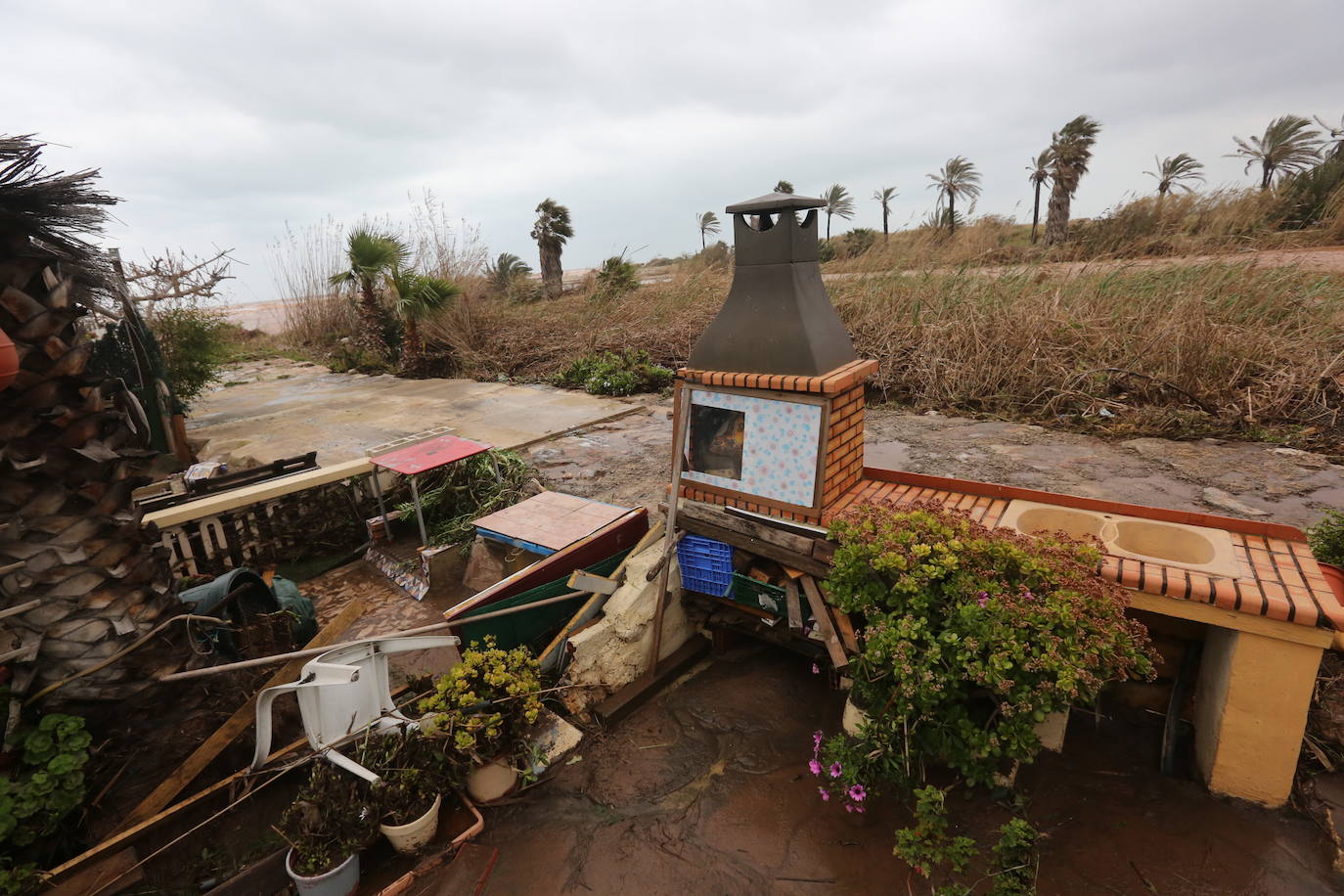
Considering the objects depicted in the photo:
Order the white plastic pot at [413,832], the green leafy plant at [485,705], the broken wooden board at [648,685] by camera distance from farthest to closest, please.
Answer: the broken wooden board at [648,685] < the green leafy plant at [485,705] < the white plastic pot at [413,832]

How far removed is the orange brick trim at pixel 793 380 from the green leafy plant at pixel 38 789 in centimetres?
329

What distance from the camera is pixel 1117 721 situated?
9.89 feet

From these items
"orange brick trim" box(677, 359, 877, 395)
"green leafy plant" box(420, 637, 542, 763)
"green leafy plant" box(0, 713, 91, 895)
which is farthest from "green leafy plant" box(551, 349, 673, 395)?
"green leafy plant" box(0, 713, 91, 895)

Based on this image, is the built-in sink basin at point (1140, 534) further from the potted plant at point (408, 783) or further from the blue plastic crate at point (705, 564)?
the potted plant at point (408, 783)

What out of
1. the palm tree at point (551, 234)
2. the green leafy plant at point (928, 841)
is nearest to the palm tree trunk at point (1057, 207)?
the palm tree at point (551, 234)

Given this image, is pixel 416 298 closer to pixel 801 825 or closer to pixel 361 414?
pixel 361 414

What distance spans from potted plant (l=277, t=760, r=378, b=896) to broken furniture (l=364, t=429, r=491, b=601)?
2.42 meters

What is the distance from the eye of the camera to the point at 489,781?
2.96m

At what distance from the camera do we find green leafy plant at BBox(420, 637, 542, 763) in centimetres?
283

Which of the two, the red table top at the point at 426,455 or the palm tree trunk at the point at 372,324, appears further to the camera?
the palm tree trunk at the point at 372,324

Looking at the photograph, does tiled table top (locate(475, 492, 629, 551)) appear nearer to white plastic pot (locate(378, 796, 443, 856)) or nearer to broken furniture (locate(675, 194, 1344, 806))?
broken furniture (locate(675, 194, 1344, 806))

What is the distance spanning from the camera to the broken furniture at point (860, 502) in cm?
228

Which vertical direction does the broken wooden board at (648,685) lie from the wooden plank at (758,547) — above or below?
below

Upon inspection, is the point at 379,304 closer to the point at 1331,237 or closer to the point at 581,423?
the point at 581,423
